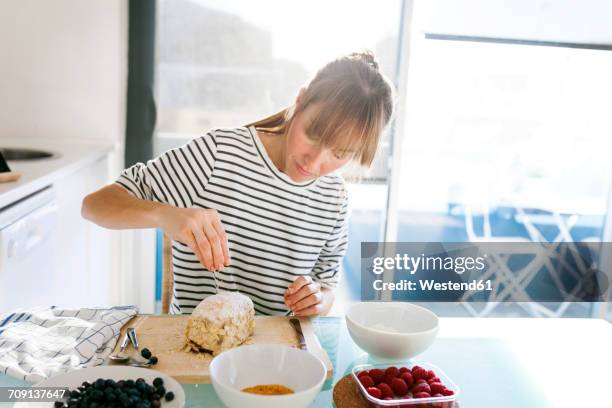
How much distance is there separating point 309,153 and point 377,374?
514 millimetres

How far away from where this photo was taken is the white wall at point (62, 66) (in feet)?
7.40

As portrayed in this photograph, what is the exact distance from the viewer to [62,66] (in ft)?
7.54

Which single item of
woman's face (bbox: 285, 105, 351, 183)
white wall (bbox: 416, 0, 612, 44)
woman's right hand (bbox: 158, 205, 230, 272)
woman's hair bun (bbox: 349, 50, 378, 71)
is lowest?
woman's right hand (bbox: 158, 205, 230, 272)

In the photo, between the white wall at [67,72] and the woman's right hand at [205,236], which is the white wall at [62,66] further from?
the woman's right hand at [205,236]

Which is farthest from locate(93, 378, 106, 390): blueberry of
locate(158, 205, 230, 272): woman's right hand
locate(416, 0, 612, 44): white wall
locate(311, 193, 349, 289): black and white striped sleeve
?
locate(416, 0, 612, 44): white wall

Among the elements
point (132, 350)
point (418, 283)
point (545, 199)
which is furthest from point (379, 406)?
point (545, 199)

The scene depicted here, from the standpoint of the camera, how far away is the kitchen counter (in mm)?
876

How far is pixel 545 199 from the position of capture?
2.88 meters

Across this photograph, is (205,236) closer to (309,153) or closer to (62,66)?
(309,153)

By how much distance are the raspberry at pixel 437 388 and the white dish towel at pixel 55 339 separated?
49 centimetres

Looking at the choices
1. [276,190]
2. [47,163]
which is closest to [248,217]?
[276,190]

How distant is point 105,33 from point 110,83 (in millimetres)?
195

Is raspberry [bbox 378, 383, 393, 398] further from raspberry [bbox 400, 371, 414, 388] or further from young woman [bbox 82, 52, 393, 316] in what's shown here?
young woman [bbox 82, 52, 393, 316]

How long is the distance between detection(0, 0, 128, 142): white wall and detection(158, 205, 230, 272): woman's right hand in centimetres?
151
